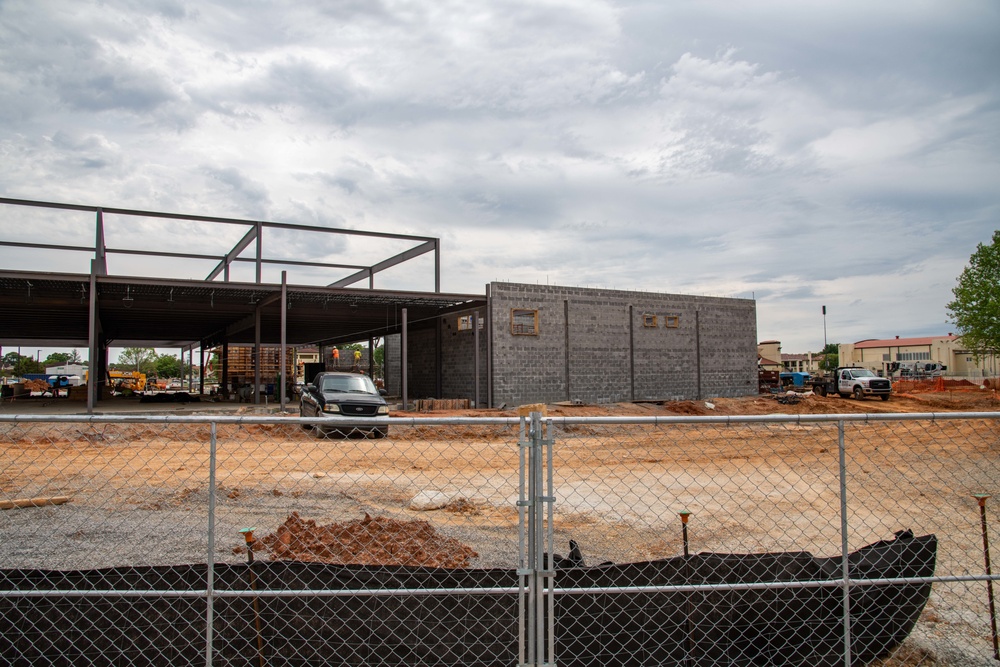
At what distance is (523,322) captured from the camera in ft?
89.0

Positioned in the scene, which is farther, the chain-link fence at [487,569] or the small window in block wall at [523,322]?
the small window in block wall at [523,322]

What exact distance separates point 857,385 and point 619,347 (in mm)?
16259

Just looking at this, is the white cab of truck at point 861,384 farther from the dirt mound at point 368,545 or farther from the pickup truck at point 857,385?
the dirt mound at point 368,545

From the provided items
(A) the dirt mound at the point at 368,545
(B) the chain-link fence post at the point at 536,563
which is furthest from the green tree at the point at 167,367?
(B) the chain-link fence post at the point at 536,563

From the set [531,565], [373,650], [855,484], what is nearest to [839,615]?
[531,565]

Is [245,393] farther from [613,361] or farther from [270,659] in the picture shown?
[270,659]

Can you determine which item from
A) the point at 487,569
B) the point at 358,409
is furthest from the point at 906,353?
the point at 487,569

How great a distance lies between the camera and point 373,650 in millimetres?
3938

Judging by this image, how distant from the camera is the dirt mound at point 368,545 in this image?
623 cm

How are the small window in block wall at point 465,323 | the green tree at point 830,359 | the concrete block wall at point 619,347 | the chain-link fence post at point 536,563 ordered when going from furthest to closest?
the green tree at point 830,359, the small window in block wall at point 465,323, the concrete block wall at point 619,347, the chain-link fence post at point 536,563

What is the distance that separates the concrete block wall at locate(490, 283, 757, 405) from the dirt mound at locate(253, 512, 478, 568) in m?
19.2

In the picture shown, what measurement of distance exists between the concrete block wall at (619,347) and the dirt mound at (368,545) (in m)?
19.2

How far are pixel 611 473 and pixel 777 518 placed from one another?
439cm

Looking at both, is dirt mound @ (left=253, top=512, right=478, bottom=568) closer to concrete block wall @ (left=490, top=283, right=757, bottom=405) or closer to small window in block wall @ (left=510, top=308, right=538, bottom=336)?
concrete block wall @ (left=490, top=283, right=757, bottom=405)
